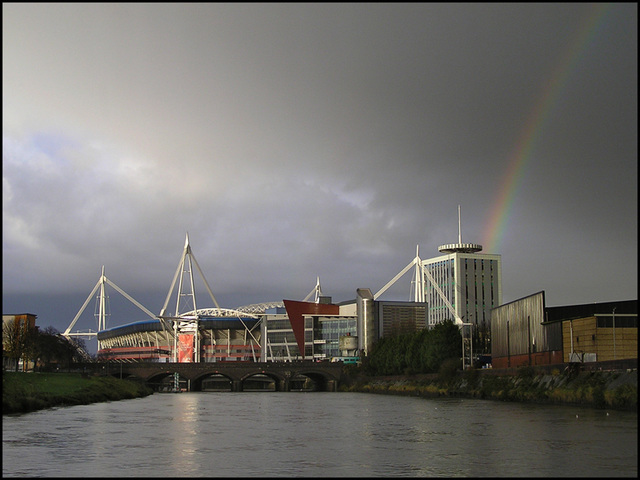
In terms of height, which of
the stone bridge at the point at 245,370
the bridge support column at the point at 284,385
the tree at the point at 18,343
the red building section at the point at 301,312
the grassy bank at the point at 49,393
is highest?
the red building section at the point at 301,312

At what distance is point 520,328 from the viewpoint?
85.6 meters

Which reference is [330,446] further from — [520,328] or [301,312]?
[301,312]

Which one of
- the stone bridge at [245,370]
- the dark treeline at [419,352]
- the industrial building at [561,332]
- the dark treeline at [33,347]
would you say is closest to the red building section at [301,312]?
the stone bridge at [245,370]

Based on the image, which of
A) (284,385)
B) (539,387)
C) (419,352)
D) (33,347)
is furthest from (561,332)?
(284,385)

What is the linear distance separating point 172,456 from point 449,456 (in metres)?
10.2

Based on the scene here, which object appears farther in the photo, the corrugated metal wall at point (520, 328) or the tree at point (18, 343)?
the tree at point (18, 343)

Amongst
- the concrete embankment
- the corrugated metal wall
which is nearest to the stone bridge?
the concrete embankment

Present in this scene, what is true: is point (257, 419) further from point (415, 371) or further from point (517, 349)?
point (415, 371)

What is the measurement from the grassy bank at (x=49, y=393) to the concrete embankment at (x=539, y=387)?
37556 mm

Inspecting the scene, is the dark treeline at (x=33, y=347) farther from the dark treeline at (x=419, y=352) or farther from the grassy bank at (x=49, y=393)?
the dark treeline at (x=419, y=352)

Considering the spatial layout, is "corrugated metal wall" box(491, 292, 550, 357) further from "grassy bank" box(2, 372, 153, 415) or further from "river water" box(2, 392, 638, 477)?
"grassy bank" box(2, 372, 153, 415)

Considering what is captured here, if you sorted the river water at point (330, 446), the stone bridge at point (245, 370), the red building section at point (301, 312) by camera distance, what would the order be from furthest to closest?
1. the red building section at point (301, 312)
2. the stone bridge at point (245, 370)
3. the river water at point (330, 446)

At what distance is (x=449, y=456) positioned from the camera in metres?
28.2

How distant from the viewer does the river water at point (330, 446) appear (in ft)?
81.2
